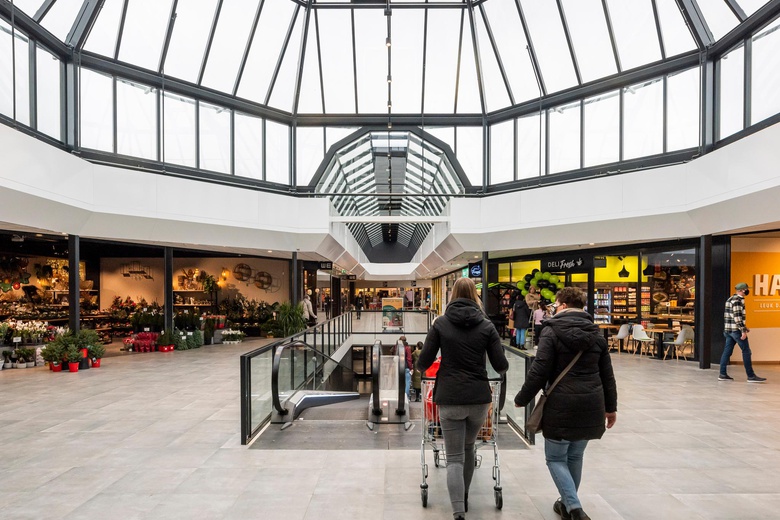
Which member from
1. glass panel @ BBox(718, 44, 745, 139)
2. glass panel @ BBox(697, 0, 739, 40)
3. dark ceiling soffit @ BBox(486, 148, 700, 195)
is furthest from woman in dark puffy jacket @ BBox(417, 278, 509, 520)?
glass panel @ BBox(697, 0, 739, 40)

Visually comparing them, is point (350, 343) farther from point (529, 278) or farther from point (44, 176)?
point (44, 176)

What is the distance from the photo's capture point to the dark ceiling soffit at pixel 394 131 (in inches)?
590

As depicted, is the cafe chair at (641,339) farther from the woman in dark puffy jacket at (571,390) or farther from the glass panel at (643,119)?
the woman in dark puffy jacket at (571,390)

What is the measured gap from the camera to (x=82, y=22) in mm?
10773

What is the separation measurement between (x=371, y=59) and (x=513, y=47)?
4300 millimetres

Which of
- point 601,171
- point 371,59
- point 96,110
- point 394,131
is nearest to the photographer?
point 96,110

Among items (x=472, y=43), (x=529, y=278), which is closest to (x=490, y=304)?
(x=529, y=278)

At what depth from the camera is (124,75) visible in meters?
11.9

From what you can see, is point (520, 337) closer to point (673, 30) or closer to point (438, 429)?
point (673, 30)

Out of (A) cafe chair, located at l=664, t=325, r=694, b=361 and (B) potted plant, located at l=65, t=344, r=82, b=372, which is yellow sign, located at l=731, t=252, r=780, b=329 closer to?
(A) cafe chair, located at l=664, t=325, r=694, b=361

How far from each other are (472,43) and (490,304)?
894 centimetres

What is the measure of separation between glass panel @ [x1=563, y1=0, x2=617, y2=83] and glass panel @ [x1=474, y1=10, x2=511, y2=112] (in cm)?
244

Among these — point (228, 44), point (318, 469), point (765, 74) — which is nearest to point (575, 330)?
point (318, 469)

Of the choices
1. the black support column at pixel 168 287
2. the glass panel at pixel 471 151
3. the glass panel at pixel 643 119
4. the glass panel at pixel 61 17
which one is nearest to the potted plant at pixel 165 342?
the black support column at pixel 168 287
